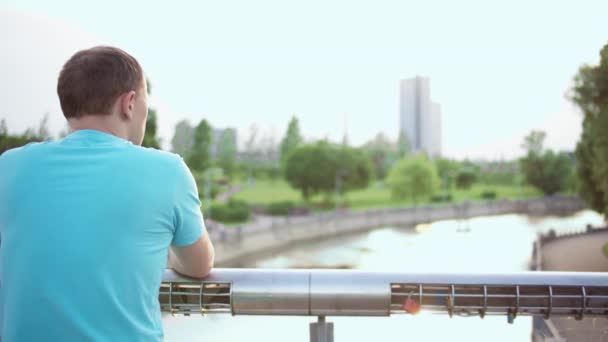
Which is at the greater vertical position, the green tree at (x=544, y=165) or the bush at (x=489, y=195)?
the green tree at (x=544, y=165)

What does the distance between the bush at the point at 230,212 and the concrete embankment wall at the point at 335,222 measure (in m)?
0.87

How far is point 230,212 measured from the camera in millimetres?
24391

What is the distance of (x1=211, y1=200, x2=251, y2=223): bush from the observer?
2414cm

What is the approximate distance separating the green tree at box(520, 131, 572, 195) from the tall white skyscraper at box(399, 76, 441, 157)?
26.0 metres

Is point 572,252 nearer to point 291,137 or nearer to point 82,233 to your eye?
point 82,233


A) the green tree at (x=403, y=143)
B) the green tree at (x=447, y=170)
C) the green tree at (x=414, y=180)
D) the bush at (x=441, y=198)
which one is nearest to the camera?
the green tree at (x=414, y=180)

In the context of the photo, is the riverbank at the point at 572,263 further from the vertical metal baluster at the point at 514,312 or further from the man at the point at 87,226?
the man at the point at 87,226

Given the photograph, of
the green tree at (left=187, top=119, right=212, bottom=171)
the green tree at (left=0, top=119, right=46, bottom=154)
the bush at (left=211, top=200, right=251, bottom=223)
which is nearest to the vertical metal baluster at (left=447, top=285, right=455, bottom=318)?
the green tree at (left=0, top=119, right=46, bottom=154)

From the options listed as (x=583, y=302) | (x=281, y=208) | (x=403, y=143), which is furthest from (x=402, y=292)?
(x=403, y=143)

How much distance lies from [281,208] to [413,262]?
10.7 meters

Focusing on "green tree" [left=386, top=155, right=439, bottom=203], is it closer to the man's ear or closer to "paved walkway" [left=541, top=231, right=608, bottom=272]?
"paved walkway" [left=541, top=231, right=608, bottom=272]

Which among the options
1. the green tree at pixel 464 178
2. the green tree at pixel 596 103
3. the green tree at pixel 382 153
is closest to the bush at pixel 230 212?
the green tree at pixel 596 103

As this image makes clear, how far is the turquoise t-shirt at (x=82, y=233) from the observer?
21.0 inches

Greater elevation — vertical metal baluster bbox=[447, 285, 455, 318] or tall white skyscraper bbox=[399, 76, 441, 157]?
tall white skyscraper bbox=[399, 76, 441, 157]
